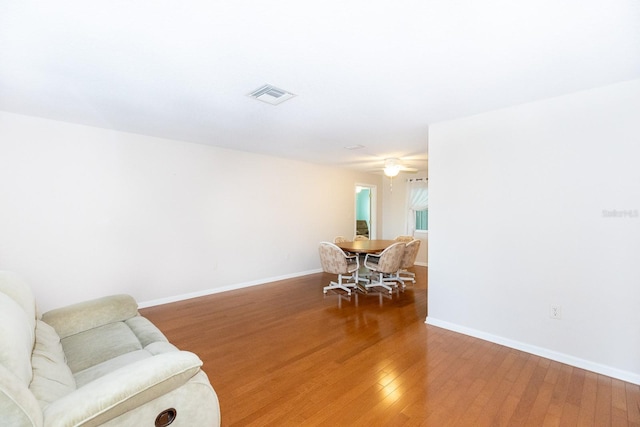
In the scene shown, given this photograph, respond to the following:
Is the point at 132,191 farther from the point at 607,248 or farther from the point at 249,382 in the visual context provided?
the point at 607,248

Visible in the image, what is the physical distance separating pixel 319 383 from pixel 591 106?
127 inches

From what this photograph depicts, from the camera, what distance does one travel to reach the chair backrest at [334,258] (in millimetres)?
4449

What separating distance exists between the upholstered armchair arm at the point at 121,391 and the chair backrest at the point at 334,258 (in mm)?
3265

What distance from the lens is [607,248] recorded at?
2.36 m

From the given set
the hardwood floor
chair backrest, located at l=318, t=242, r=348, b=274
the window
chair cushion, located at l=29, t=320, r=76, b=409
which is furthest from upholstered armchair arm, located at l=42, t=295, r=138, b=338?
the window

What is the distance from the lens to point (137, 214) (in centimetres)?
389

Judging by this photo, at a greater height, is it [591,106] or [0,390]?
[591,106]

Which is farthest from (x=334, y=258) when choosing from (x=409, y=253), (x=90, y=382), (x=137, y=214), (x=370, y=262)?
(x=90, y=382)

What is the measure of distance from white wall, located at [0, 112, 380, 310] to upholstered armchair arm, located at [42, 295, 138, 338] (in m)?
1.67

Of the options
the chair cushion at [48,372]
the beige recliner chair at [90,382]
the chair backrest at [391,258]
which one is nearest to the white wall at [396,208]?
the chair backrest at [391,258]

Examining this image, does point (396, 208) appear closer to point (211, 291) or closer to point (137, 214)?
point (211, 291)

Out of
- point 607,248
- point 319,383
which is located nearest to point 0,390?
point 319,383

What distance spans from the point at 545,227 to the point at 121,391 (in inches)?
130

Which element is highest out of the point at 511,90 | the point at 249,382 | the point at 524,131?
the point at 511,90
